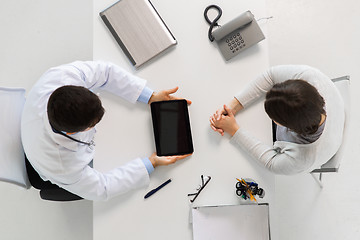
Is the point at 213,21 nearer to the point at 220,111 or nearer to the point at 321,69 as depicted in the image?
the point at 220,111

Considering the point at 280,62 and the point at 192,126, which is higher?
the point at 192,126

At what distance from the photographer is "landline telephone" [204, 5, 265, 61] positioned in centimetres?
112

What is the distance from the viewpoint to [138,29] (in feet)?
3.71

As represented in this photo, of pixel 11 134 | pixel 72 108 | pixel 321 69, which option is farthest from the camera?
pixel 321 69

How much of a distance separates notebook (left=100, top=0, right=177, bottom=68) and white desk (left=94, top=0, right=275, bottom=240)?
36 mm

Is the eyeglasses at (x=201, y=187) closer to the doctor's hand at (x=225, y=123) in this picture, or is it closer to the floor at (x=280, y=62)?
the doctor's hand at (x=225, y=123)

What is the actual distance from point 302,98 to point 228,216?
502 mm

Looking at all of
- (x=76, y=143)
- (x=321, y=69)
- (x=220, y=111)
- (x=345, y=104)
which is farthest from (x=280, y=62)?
(x=76, y=143)

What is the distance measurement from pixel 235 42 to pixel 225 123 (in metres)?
0.32

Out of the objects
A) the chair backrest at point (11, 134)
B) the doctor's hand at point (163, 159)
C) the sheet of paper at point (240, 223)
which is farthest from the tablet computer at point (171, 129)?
the chair backrest at point (11, 134)

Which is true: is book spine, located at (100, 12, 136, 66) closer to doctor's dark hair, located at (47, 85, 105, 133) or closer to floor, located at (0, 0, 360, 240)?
doctor's dark hair, located at (47, 85, 105, 133)

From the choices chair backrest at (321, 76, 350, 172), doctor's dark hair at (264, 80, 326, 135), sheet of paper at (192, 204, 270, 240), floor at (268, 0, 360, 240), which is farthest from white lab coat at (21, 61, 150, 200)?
floor at (268, 0, 360, 240)

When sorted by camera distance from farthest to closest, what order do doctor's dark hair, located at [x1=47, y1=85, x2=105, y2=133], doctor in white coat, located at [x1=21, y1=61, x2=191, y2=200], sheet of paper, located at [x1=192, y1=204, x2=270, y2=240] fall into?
sheet of paper, located at [x1=192, y1=204, x2=270, y2=240] < doctor in white coat, located at [x1=21, y1=61, x2=191, y2=200] < doctor's dark hair, located at [x1=47, y1=85, x2=105, y2=133]

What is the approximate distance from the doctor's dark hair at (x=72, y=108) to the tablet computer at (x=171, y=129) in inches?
11.3
